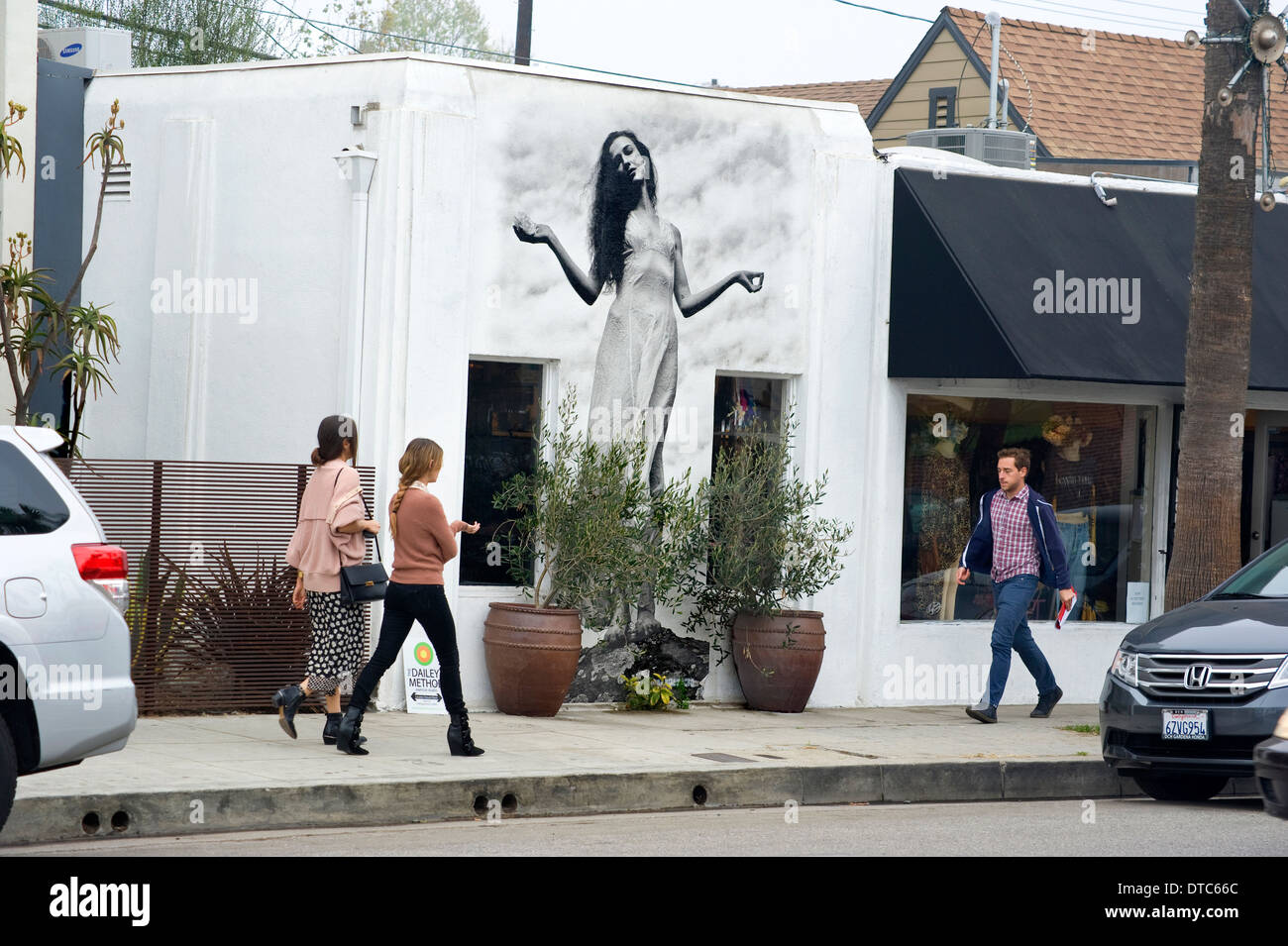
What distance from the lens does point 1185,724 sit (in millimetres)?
9695

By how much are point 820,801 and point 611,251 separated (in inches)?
184

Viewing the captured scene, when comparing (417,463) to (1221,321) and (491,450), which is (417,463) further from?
(1221,321)

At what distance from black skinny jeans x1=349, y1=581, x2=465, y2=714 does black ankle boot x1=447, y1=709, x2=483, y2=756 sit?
0.05 metres

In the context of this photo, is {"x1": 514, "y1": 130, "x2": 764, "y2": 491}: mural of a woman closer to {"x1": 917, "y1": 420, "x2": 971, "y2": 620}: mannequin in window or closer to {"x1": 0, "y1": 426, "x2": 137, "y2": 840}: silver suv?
{"x1": 917, "y1": 420, "x2": 971, "y2": 620}: mannequin in window

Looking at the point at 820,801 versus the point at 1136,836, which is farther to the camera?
Result: the point at 820,801

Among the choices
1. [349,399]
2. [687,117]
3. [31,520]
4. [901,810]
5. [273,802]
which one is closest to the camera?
[31,520]

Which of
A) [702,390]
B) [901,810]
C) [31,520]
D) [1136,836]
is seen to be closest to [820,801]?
[901,810]

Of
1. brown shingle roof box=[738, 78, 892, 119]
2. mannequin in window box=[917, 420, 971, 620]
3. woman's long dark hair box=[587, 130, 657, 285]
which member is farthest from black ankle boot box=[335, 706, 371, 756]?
brown shingle roof box=[738, 78, 892, 119]

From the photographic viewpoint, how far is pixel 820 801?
34.3 ft

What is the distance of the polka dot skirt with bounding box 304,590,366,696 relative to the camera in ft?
34.5

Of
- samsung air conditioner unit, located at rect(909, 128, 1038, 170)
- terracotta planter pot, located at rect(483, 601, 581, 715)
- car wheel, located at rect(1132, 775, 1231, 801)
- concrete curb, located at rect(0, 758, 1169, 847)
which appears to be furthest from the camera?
samsung air conditioner unit, located at rect(909, 128, 1038, 170)
